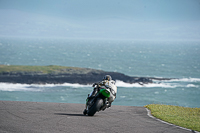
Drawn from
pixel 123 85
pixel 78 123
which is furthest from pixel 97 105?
pixel 123 85

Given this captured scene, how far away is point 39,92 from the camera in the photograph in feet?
239

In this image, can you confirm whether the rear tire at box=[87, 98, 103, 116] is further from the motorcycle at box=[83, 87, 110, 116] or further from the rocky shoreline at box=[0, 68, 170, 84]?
the rocky shoreline at box=[0, 68, 170, 84]

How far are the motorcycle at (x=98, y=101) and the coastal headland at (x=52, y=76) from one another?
7235cm

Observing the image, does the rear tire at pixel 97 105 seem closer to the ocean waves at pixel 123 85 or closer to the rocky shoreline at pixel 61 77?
the ocean waves at pixel 123 85

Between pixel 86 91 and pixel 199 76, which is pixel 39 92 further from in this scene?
pixel 199 76

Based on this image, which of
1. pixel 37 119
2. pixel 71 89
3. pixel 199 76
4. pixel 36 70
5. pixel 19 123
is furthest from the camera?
pixel 199 76

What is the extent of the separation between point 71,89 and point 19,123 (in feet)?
224

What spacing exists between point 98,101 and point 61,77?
248ft

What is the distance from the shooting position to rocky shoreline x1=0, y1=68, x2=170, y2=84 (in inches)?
3349

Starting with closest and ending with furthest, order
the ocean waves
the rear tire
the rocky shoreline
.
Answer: the rear tire, the ocean waves, the rocky shoreline

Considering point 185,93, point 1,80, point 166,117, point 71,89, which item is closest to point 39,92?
point 71,89

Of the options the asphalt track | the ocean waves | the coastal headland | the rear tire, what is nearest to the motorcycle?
the rear tire

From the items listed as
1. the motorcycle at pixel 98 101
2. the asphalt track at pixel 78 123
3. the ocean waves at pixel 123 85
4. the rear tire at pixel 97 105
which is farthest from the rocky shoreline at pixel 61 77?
the rear tire at pixel 97 105

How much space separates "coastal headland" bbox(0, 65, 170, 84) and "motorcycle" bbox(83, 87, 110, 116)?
72.3 metres
